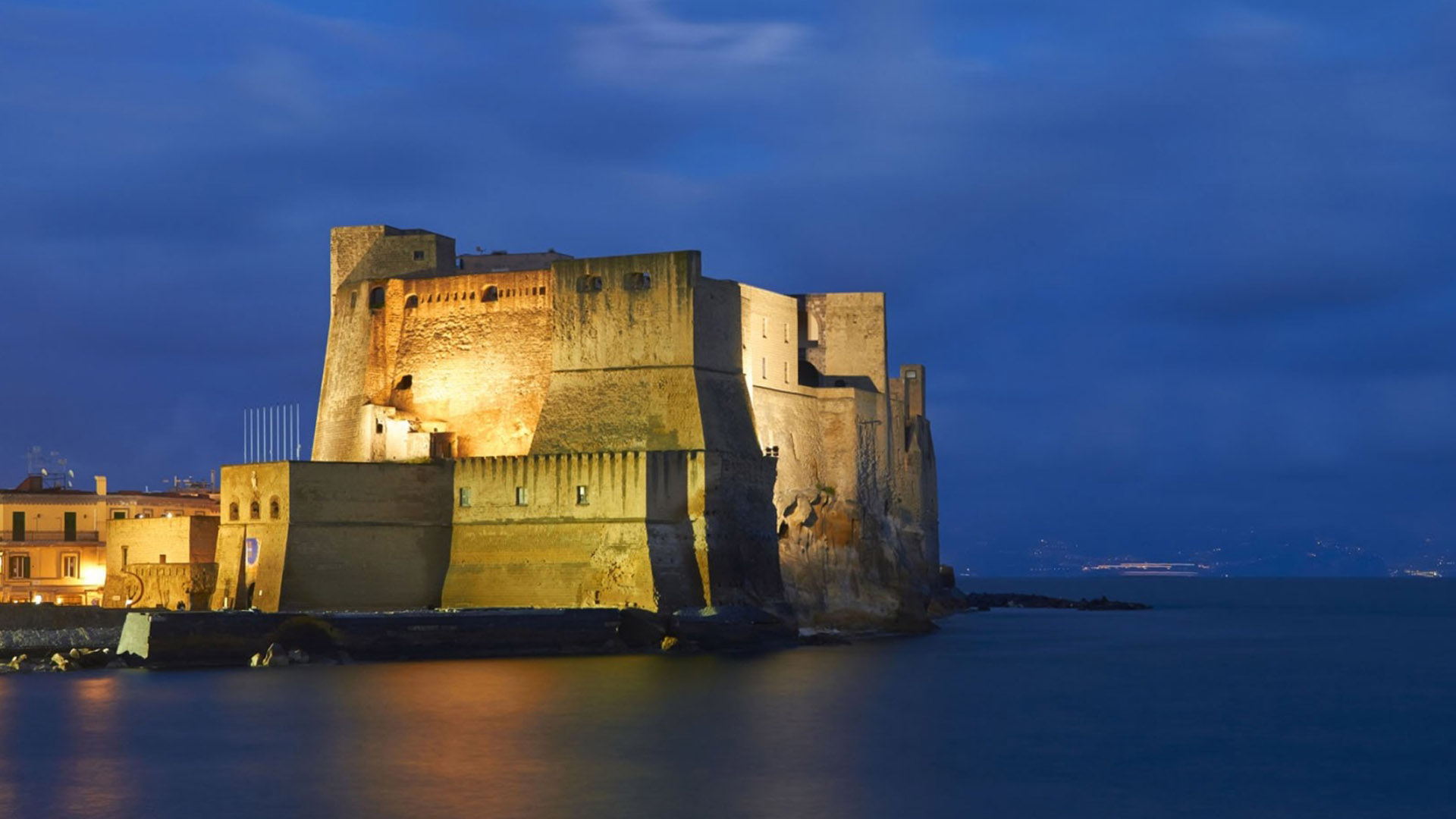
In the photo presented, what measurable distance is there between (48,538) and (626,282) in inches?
644

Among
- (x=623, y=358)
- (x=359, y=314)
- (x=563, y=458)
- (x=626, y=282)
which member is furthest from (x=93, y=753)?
(x=359, y=314)

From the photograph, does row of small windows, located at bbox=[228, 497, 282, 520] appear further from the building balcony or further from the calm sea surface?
the building balcony

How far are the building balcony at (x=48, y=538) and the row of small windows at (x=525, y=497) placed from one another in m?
11.8

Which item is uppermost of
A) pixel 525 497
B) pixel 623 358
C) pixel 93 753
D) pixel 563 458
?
pixel 623 358

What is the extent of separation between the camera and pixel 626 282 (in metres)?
44.0

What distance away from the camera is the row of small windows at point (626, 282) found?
4372 cm

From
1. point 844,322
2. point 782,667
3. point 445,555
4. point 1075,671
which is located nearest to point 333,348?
point 445,555

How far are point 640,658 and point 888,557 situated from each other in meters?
11.8

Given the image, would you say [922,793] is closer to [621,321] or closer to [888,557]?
[621,321]

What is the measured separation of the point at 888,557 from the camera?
49.3 metres

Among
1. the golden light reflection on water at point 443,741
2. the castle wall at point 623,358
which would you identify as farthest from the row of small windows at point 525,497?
the golden light reflection on water at point 443,741

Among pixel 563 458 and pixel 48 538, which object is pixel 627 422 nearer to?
pixel 563 458

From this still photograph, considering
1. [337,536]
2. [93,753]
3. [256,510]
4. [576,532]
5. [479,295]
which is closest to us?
[93,753]

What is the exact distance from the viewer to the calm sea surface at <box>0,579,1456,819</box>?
24.0 metres
